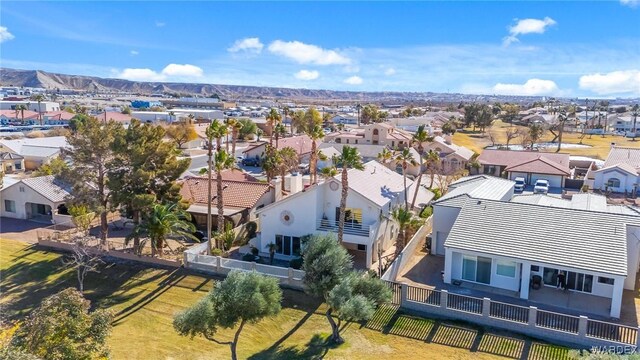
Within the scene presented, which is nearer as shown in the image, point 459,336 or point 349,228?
point 459,336

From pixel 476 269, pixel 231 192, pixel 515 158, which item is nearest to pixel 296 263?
pixel 476 269

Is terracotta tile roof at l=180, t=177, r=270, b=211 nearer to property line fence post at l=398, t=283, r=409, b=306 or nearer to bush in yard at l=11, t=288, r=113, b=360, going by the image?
property line fence post at l=398, t=283, r=409, b=306

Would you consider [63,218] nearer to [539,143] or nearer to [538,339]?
[538,339]

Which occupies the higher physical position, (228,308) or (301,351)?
(228,308)

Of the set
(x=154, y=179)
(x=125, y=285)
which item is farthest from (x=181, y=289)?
(x=154, y=179)

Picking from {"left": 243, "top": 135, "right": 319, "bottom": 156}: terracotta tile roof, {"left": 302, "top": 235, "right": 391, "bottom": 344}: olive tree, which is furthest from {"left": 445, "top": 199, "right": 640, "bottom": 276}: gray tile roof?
{"left": 243, "top": 135, "right": 319, "bottom": 156}: terracotta tile roof

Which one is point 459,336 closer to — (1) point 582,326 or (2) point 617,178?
(1) point 582,326
